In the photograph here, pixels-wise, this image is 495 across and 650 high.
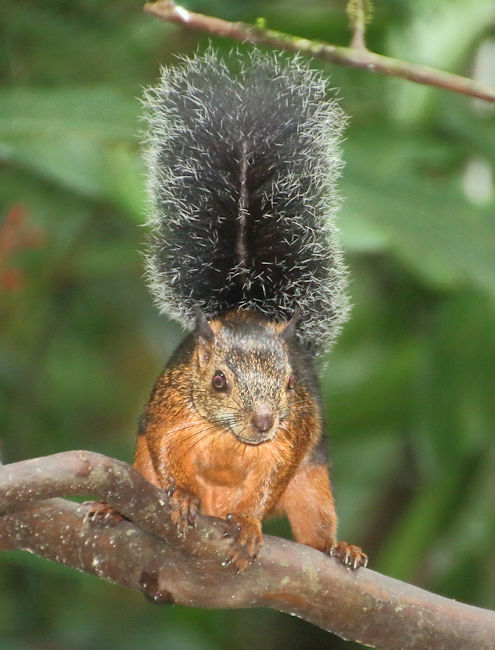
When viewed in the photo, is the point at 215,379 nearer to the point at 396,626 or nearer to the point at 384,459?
the point at 396,626

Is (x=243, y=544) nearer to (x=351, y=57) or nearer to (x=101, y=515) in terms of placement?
(x=101, y=515)

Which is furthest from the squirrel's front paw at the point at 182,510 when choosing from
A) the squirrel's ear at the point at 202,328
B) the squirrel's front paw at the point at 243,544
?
the squirrel's ear at the point at 202,328

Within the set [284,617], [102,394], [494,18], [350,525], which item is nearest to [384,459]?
[350,525]

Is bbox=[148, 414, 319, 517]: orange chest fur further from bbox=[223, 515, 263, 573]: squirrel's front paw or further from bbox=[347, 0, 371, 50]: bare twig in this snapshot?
bbox=[347, 0, 371, 50]: bare twig

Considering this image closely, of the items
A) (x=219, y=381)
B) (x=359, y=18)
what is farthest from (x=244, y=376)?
(x=359, y=18)

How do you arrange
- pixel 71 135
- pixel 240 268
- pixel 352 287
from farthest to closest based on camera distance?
pixel 352 287
pixel 71 135
pixel 240 268

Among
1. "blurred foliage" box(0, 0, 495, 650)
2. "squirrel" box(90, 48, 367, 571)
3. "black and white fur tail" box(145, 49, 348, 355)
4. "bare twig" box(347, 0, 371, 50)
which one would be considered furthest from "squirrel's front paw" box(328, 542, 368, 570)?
"bare twig" box(347, 0, 371, 50)
